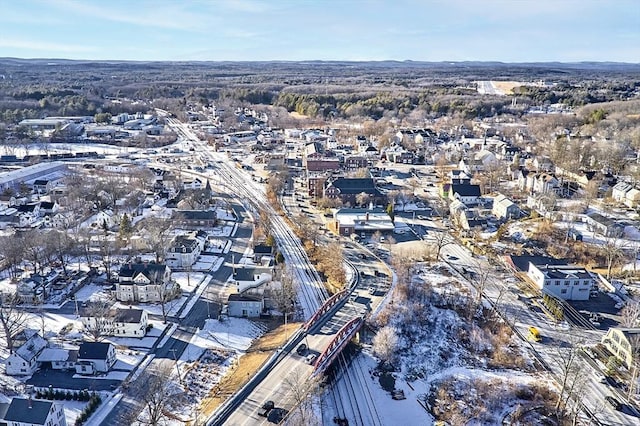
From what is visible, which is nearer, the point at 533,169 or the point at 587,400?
the point at 587,400

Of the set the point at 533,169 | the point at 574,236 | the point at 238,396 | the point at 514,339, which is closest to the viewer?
the point at 238,396

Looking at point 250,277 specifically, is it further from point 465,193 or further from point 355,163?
point 355,163

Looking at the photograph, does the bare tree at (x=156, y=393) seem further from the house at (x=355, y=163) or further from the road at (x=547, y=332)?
the house at (x=355, y=163)

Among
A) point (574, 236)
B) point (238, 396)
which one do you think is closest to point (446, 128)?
point (574, 236)

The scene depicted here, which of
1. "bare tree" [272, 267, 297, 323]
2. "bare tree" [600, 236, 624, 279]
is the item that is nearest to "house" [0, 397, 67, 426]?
"bare tree" [272, 267, 297, 323]

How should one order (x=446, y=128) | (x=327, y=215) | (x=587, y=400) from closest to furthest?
(x=587, y=400)
(x=327, y=215)
(x=446, y=128)

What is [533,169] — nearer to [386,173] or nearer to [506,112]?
[386,173]

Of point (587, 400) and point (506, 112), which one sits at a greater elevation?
point (506, 112)

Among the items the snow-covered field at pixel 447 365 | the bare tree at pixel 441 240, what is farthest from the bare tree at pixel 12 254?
the bare tree at pixel 441 240
